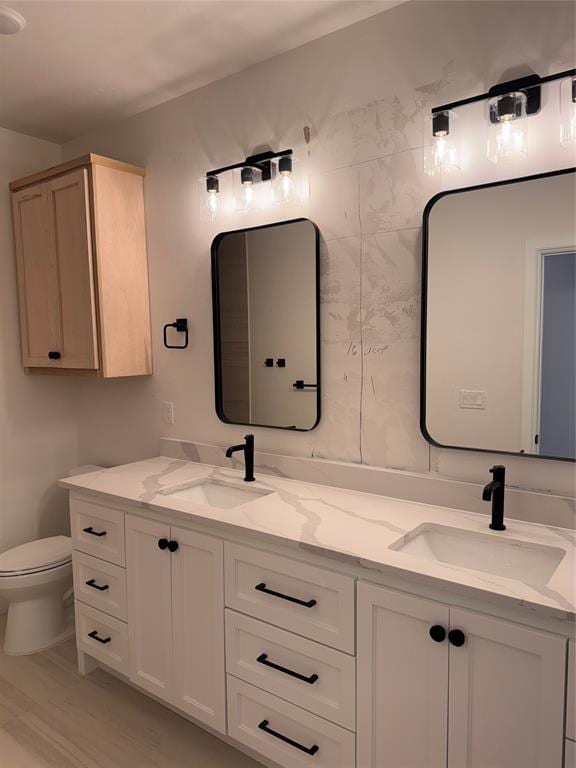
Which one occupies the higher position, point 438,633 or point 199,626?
point 438,633

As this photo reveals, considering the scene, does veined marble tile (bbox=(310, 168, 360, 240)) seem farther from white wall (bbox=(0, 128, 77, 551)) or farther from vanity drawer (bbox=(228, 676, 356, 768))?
white wall (bbox=(0, 128, 77, 551))

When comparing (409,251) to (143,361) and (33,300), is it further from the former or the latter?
(33,300)

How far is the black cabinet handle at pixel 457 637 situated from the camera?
51.4 inches

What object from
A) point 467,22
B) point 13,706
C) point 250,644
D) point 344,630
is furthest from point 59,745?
point 467,22

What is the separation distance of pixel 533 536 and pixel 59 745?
1847 millimetres

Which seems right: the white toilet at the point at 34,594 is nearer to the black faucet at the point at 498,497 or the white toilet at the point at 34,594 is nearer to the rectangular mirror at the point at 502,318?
the rectangular mirror at the point at 502,318

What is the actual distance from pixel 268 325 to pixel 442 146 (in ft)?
3.19

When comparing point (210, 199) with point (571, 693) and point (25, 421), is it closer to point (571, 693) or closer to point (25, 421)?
point (25, 421)

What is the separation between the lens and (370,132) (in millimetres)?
1983

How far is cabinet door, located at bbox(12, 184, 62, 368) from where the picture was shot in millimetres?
2730

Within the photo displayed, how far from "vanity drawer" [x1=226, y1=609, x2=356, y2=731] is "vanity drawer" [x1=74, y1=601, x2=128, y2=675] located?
2.01 feet

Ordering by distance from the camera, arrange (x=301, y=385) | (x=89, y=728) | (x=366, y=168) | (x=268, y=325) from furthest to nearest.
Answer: (x=268, y=325), (x=301, y=385), (x=89, y=728), (x=366, y=168)

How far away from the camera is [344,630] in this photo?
59.9 inches

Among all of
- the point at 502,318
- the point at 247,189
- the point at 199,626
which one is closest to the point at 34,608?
the point at 199,626
